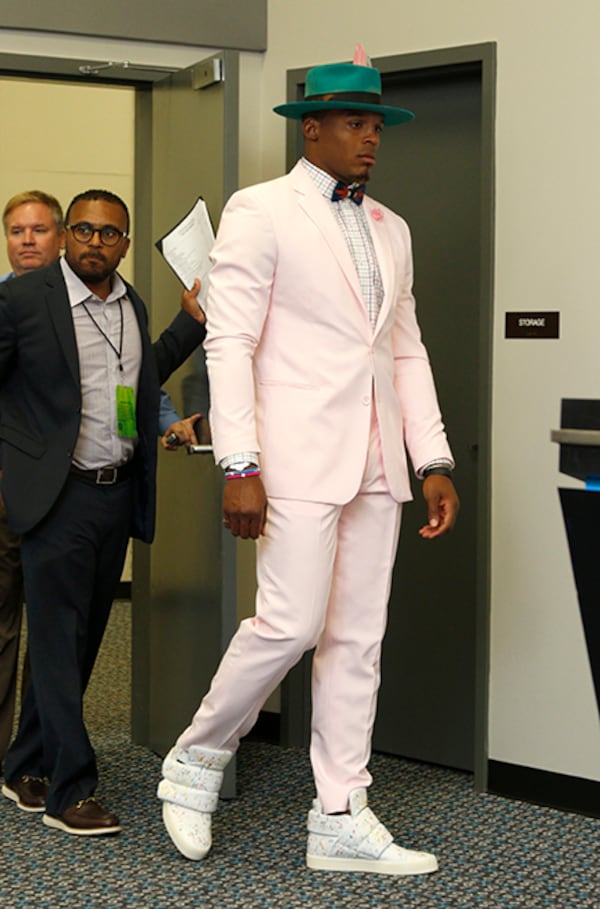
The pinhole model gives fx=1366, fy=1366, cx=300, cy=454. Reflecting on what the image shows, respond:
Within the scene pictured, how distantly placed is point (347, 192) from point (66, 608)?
1263 millimetres

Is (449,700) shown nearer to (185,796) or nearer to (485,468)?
(485,468)

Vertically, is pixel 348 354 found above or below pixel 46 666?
above

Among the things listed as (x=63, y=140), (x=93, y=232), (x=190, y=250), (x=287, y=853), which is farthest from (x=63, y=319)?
(x=63, y=140)

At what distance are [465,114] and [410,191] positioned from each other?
298 mm

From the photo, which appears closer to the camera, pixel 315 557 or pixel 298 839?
pixel 315 557

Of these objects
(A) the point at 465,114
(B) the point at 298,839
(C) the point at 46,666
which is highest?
(A) the point at 465,114

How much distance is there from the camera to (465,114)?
4074 millimetres

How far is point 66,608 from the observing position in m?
3.48

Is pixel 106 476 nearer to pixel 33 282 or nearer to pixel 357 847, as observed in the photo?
pixel 33 282

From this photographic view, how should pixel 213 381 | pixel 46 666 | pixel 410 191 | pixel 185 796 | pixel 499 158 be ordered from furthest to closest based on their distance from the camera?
1. pixel 410 191
2. pixel 499 158
3. pixel 46 666
4. pixel 185 796
5. pixel 213 381

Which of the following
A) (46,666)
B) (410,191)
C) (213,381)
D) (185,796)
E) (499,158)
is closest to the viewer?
(213,381)

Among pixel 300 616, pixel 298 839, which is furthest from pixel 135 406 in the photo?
pixel 298 839

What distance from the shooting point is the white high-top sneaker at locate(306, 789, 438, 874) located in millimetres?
3215

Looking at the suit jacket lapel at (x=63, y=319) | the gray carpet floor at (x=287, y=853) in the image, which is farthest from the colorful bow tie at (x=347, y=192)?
the gray carpet floor at (x=287, y=853)
